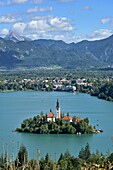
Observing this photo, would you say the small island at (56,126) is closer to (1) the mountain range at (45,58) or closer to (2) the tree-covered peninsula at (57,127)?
(2) the tree-covered peninsula at (57,127)

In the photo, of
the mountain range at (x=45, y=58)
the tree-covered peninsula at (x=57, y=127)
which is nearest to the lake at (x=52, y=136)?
the tree-covered peninsula at (x=57, y=127)

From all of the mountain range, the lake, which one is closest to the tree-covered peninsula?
the lake

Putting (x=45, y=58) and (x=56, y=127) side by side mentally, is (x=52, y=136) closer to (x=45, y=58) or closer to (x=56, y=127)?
(x=56, y=127)

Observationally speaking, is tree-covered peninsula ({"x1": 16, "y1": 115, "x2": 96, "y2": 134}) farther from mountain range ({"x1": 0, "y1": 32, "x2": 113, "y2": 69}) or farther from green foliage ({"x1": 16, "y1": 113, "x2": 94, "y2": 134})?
mountain range ({"x1": 0, "y1": 32, "x2": 113, "y2": 69})

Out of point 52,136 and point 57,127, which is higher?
point 57,127

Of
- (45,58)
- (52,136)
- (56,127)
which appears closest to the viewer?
(52,136)

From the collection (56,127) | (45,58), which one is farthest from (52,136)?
(45,58)

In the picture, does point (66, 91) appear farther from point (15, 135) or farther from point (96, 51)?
point (96, 51)

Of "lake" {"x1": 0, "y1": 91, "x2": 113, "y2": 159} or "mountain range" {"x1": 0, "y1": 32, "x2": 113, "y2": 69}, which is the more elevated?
"mountain range" {"x1": 0, "y1": 32, "x2": 113, "y2": 69}
